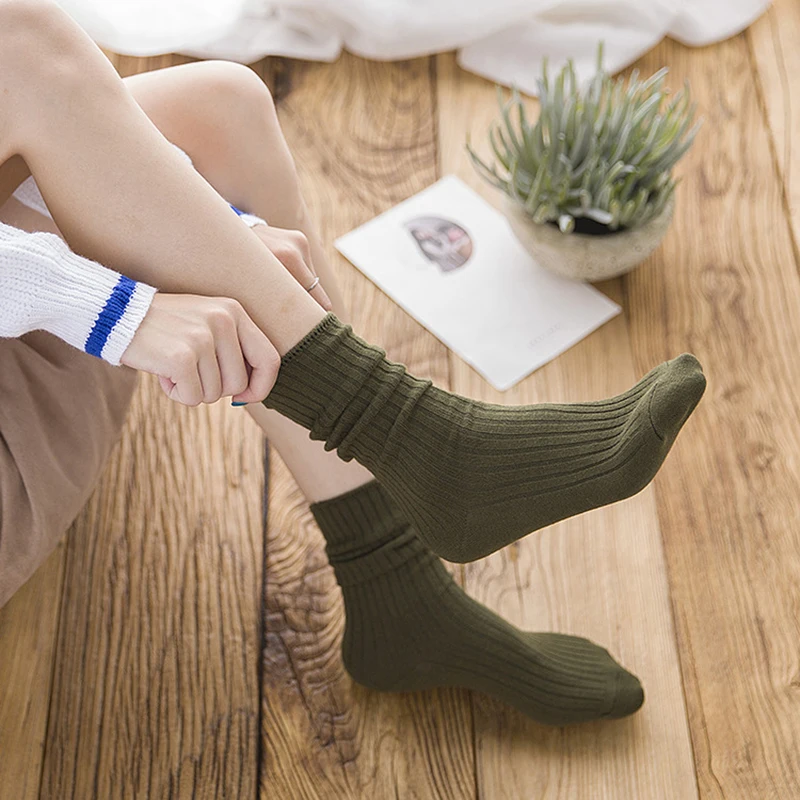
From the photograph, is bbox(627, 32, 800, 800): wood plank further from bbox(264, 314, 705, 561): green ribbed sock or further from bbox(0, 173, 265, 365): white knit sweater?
bbox(0, 173, 265, 365): white knit sweater

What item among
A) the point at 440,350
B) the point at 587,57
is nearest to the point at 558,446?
the point at 440,350

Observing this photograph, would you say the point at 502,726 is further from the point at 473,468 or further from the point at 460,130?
the point at 460,130

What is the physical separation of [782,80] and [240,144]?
105 cm

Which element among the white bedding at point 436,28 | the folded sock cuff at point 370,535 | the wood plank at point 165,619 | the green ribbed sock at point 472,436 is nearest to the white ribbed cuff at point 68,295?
the green ribbed sock at point 472,436

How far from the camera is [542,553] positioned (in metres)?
1.18

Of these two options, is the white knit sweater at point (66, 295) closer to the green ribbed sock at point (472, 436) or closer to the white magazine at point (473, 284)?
the green ribbed sock at point (472, 436)

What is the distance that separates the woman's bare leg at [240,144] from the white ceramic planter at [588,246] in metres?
0.44

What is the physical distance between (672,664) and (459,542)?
34 cm

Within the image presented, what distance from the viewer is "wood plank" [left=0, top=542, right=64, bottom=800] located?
1.02 meters

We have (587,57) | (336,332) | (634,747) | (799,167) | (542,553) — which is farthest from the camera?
(587,57)

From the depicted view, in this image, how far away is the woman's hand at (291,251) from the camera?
893 millimetres

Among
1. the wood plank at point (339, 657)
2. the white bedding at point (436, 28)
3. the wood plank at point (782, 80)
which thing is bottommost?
the wood plank at point (339, 657)

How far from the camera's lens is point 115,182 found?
804mm

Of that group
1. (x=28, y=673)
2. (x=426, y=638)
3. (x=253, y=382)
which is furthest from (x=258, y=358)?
(x=28, y=673)
